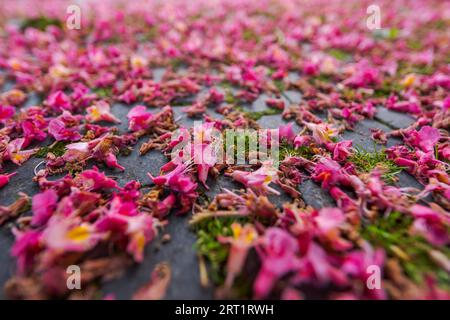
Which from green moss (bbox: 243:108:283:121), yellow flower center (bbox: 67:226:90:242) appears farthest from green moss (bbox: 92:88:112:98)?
yellow flower center (bbox: 67:226:90:242)

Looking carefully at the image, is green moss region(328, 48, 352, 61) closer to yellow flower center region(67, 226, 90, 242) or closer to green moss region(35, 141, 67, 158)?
green moss region(35, 141, 67, 158)

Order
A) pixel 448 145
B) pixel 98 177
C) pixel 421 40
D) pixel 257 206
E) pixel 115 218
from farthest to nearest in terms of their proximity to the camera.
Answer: pixel 421 40
pixel 448 145
pixel 98 177
pixel 257 206
pixel 115 218

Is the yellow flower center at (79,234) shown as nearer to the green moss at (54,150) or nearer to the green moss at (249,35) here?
the green moss at (54,150)

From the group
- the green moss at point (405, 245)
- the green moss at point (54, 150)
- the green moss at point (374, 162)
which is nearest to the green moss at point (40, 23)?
the green moss at point (54, 150)

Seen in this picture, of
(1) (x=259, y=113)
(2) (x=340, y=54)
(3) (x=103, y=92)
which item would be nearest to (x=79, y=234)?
(1) (x=259, y=113)

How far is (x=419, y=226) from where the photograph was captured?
126cm

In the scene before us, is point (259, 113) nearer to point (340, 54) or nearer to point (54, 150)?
point (54, 150)

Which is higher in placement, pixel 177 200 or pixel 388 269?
pixel 177 200

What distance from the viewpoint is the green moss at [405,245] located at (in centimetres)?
118

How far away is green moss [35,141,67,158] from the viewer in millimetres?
1860

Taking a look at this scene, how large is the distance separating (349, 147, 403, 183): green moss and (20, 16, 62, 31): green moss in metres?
4.47

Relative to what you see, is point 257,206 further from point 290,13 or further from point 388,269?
point 290,13

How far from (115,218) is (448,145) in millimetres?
1990
